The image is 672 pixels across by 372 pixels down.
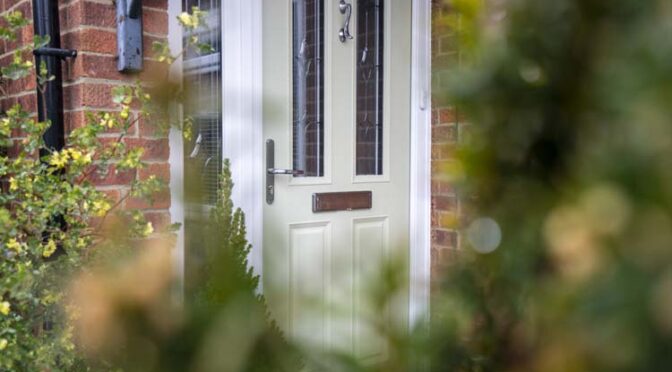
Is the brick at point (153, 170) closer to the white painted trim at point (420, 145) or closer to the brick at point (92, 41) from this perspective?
the brick at point (92, 41)

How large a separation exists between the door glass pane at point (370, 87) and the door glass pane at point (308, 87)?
0.22 metres

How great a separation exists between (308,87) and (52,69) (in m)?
1.04

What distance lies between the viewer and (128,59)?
6.93 ft

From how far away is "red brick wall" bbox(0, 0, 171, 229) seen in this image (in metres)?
2.10

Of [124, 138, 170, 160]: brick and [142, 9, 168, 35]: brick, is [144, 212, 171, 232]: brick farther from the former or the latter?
[142, 9, 168, 35]: brick

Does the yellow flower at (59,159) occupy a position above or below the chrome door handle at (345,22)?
below

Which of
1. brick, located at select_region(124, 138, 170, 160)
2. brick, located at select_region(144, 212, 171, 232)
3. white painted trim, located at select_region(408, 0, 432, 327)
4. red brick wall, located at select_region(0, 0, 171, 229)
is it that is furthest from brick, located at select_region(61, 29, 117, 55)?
white painted trim, located at select_region(408, 0, 432, 327)

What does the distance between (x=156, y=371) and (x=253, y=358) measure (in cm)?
6

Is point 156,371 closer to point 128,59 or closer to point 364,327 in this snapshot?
point 364,327

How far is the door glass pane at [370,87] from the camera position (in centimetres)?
286

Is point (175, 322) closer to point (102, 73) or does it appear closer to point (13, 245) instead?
point (13, 245)

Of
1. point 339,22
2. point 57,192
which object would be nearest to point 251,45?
point 339,22

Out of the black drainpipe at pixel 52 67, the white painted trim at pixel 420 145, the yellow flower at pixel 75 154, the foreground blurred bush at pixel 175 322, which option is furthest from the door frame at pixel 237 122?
the foreground blurred bush at pixel 175 322

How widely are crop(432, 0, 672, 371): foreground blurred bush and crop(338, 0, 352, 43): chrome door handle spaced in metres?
2.43
